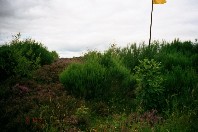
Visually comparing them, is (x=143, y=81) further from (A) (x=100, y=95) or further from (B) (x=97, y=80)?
(B) (x=97, y=80)

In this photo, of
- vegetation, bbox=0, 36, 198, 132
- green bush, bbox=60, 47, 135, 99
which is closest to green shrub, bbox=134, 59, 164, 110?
vegetation, bbox=0, 36, 198, 132

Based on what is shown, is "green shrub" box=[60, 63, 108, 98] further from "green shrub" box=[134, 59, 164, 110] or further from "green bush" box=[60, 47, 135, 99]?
"green shrub" box=[134, 59, 164, 110]

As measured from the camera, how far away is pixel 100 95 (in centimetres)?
938

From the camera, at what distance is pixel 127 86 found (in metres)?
9.97

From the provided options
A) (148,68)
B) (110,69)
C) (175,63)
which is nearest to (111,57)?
(110,69)

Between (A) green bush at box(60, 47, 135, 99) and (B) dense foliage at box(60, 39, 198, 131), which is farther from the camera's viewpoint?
(A) green bush at box(60, 47, 135, 99)

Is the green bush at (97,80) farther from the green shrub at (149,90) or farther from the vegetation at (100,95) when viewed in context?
the green shrub at (149,90)

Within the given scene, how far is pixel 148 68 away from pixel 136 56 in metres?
4.15

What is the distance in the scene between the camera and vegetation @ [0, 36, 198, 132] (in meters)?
7.02

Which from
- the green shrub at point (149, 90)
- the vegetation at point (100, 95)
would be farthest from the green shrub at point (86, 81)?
the green shrub at point (149, 90)

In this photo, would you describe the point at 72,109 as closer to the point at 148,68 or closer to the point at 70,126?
the point at 70,126

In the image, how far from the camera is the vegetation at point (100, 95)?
7.02m

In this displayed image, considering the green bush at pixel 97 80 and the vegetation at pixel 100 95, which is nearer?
the vegetation at pixel 100 95

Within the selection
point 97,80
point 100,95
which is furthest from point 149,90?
point 97,80
